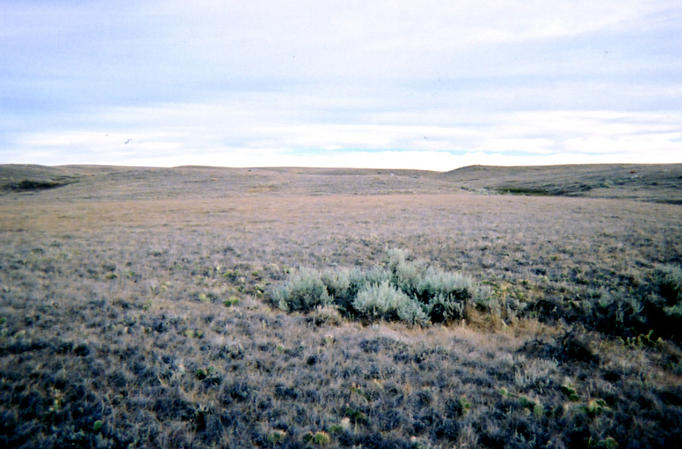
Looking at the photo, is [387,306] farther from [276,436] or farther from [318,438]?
[276,436]

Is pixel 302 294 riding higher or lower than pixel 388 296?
lower

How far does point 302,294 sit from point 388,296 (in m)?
1.84

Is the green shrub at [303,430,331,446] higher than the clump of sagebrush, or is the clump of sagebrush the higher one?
the clump of sagebrush

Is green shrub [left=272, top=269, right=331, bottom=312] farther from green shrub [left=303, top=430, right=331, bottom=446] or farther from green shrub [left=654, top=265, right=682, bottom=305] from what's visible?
green shrub [left=654, top=265, right=682, bottom=305]

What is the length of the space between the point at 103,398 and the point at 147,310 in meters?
2.65

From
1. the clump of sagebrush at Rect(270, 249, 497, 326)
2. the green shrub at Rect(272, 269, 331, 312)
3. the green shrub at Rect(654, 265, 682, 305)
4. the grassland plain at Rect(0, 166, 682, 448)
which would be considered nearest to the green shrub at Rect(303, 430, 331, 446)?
the grassland plain at Rect(0, 166, 682, 448)

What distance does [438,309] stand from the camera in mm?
6758

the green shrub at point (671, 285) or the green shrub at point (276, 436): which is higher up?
the green shrub at point (671, 285)

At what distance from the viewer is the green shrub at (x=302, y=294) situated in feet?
22.6

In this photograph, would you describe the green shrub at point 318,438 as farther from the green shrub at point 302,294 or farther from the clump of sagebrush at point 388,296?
the green shrub at point 302,294

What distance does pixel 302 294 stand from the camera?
727 cm

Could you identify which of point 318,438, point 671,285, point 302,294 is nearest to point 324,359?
point 318,438

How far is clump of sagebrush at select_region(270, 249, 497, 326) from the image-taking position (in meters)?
6.59

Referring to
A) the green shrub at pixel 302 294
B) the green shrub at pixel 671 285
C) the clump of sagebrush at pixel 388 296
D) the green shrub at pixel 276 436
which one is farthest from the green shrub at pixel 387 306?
the green shrub at pixel 671 285
